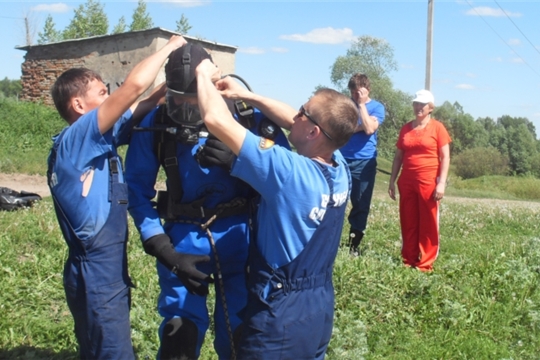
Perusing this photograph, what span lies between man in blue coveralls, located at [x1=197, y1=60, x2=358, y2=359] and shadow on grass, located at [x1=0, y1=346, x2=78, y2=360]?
212cm

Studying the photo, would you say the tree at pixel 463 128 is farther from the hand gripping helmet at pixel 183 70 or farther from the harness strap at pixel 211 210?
the hand gripping helmet at pixel 183 70

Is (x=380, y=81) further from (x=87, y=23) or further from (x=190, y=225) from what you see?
(x=190, y=225)

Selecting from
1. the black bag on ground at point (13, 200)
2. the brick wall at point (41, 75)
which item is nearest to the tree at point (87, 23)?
the brick wall at point (41, 75)

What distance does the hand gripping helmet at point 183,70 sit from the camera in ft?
10.4

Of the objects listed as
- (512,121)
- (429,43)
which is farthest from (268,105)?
(512,121)

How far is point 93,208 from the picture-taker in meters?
3.28

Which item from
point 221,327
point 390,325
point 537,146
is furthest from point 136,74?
point 537,146

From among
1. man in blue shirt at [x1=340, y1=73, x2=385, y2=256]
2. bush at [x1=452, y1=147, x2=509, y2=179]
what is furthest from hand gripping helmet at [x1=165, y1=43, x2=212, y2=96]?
bush at [x1=452, y1=147, x2=509, y2=179]

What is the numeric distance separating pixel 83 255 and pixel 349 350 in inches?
92.6

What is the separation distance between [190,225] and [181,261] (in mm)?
260

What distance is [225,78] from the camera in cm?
338

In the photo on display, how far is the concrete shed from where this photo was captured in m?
22.0

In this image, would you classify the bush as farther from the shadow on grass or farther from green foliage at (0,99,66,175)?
the shadow on grass

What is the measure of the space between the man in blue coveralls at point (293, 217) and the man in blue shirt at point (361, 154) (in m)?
4.45
